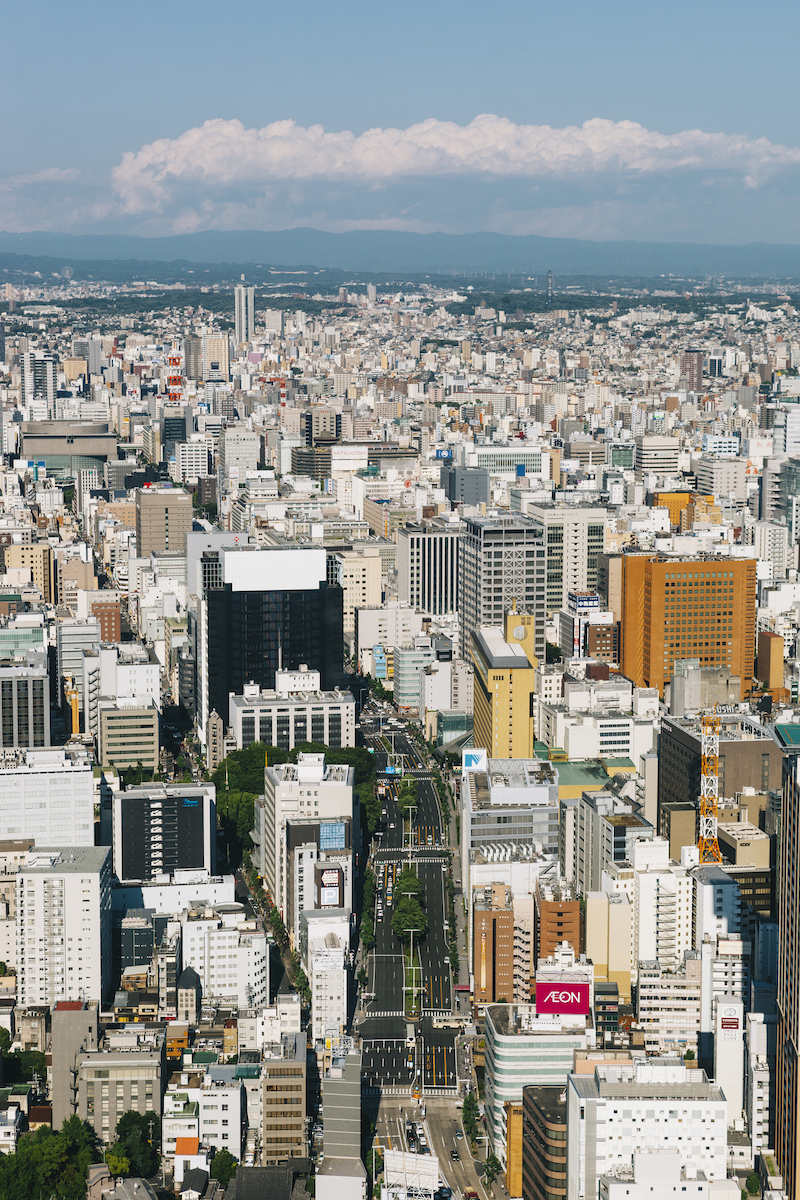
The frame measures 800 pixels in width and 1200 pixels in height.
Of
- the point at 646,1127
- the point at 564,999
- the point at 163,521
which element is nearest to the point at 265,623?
the point at 564,999

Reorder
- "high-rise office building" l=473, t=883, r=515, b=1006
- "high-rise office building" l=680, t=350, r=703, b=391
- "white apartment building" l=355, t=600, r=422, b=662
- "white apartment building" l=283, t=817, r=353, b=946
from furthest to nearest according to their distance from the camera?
1. "high-rise office building" l=680, t=350, r=703, b=391
2. "white apartment building" l=355, t=600, r=422, b=662
3. "white apartment building" l=283, t=817, r=353, b=946
4. "high-rise office building" l=473, t=883, r=515, b=1006

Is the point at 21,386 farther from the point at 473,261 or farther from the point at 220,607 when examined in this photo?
the point at 473,261

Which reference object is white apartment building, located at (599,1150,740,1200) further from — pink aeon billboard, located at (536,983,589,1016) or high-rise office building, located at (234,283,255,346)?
high-rise office building, located at (234,283,255,346)

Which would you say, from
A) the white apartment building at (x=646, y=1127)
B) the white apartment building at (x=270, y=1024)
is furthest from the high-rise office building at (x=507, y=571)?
the white apartment building at (x=646, y=1127)

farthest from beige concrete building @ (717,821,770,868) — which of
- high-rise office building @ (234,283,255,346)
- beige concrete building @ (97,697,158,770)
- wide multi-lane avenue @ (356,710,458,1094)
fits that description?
high-rise office building @ (234,283,255,346)

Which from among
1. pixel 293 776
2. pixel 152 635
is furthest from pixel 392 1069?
pixel 152 635

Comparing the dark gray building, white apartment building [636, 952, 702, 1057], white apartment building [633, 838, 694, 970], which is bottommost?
white apartment building [636, 952, 702, 1057]

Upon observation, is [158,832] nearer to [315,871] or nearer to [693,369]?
[315,871]
